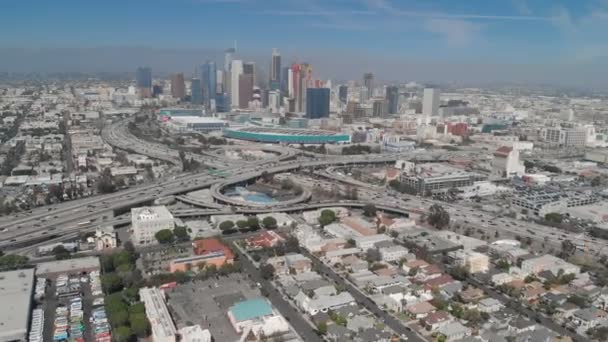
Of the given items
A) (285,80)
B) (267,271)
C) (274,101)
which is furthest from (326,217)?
(285,80)

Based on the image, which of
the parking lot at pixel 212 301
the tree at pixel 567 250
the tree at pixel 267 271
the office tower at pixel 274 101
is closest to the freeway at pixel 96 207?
the parking lot at pixel 212 301

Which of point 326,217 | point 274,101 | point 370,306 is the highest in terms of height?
point 274,101

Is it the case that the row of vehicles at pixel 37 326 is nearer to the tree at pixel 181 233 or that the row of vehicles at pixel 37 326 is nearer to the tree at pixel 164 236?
the tree at pixel 164 236

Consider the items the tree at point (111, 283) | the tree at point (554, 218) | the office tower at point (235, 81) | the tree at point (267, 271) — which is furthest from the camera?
the office tower at point (235, 81)

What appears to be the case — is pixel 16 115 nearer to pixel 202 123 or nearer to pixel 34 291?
pixel 202 123

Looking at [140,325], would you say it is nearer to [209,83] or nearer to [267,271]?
[267,271]

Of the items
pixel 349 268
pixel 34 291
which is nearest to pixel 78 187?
pixel 34 291

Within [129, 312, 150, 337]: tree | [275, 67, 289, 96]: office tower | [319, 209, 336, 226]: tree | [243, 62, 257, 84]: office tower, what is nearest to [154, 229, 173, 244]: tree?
[129, 312, 150, 337]: tree
